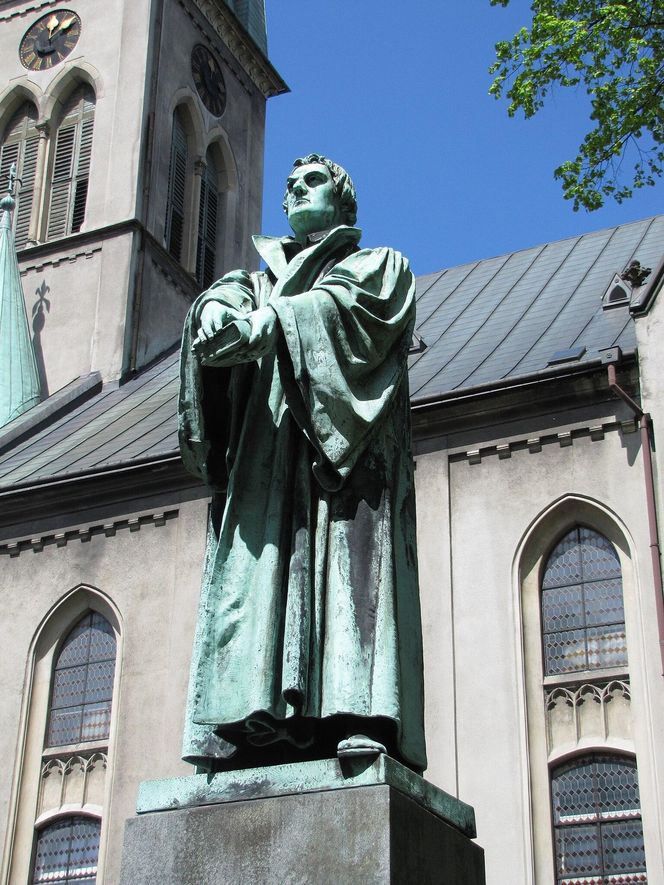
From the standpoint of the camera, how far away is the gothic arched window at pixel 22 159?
1186 inches

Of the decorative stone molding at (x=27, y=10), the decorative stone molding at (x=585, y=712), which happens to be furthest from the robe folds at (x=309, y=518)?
the decorative stone molding at (x=27, y=10)

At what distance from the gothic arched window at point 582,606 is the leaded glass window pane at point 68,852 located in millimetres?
6395

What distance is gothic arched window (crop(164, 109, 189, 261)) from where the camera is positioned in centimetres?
2997

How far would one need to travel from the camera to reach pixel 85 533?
20.0m

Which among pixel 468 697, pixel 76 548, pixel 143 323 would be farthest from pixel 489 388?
pixel 143 323

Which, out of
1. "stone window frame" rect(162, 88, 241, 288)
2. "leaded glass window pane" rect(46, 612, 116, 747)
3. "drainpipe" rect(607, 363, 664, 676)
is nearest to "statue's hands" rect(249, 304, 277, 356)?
"drainpipe" rect(607, 363, 664, 676)

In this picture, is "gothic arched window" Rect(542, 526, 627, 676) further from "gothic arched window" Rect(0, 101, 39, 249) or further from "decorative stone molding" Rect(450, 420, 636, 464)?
"gothic arched window" Rect(0, 101, 39, 249)

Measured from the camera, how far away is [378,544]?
4.79 m

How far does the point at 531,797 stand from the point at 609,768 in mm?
928

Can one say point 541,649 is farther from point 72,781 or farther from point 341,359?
point 341,359

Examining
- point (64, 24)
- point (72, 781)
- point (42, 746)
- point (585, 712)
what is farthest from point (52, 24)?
point (585, 712)

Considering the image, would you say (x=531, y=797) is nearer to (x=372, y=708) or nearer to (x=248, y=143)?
(x=372, y=708)

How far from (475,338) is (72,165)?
13025 mm

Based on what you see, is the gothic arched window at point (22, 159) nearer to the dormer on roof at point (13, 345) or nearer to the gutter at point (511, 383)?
the dormer on roof at point (13, 345)
